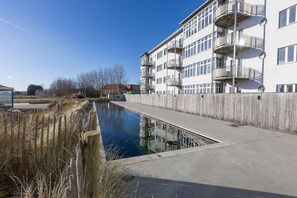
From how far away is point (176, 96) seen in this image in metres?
21.3

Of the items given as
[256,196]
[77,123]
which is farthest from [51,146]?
[256,196]

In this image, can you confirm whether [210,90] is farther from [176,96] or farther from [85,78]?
[85,78]

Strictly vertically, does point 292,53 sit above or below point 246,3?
below

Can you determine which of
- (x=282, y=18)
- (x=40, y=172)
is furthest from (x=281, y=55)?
(x=40, y=172)

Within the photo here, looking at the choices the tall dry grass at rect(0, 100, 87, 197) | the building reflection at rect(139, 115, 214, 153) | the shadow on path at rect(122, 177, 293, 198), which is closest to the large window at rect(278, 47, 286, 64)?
the building reflection at rect(139, 115, 214, 153)

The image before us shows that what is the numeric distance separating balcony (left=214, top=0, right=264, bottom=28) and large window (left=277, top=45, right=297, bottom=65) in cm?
441

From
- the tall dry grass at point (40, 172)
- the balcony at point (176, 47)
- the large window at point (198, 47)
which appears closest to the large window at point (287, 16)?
the large window at point (198, 47)

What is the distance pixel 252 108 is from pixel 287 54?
718 cm

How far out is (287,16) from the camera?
14594 millimetres

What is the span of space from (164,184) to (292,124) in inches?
346

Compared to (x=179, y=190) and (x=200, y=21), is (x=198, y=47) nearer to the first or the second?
(x=200, y=21)

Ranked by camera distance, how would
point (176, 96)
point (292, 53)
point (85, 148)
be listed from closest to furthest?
point (85, 148) → point (292, 53) → point (176, 96)

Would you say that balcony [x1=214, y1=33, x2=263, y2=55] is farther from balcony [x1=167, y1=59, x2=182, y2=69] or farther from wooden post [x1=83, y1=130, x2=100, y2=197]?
wooden post [x1=83, y1=130, x2=100, y2=197]

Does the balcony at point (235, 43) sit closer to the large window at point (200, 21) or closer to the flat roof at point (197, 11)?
the large window at point (200, 21)
